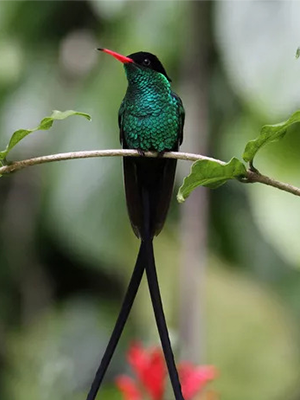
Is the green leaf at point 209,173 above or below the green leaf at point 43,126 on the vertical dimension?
below

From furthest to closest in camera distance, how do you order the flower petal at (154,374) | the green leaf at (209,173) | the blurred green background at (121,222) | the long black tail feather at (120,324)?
the blurred green background at (121,222)
the flower petal at (154,374)
the green leaf at (209,173)
the long black tail feather at (120,324)

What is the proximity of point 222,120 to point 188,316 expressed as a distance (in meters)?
0.47

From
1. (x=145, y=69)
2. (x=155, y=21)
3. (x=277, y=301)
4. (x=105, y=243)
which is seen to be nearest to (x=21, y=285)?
(x=105, y=243)

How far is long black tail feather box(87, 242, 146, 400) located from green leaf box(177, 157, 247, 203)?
8 cm

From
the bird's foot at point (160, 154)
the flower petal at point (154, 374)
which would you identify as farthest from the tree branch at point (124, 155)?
the flower petal at point (154, 374)

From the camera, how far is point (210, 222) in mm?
1841

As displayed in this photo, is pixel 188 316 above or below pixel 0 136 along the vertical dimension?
below

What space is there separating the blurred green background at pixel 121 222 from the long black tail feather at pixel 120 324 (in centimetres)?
65

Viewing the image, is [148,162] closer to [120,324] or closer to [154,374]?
[120,324]

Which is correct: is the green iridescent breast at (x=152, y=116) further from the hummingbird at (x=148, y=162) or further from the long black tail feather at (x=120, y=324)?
the long black tail feather at (x=120, y=324)

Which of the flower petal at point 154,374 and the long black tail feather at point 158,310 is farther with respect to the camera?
the flower petal at point 154,374

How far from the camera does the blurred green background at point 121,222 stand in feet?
4.75

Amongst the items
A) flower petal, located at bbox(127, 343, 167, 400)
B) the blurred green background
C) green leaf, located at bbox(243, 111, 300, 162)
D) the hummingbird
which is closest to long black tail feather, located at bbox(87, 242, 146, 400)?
the hummingbird

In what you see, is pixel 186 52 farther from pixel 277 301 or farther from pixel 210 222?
pixel 277 301
